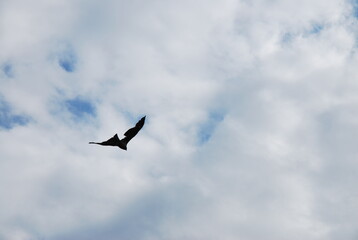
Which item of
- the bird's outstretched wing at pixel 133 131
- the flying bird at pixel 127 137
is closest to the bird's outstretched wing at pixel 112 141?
the flying bird at pixel 127 137

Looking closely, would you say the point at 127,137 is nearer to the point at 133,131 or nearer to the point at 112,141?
the point at 133,131

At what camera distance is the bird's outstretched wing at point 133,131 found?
43.3 m

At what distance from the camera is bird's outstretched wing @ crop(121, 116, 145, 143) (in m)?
43.3

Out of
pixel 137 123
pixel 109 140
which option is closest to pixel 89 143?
pixel 109 140

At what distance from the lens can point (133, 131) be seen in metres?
43.5

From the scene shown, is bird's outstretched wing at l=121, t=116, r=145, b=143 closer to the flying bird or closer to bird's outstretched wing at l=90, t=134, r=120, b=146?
the flying bird

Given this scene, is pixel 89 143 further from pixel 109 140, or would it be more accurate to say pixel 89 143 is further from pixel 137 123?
pixel 137 123

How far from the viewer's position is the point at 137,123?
43.2 metres

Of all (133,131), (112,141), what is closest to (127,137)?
(133,131)

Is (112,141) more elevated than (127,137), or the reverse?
(127,137)

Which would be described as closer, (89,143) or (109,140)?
(89,143)

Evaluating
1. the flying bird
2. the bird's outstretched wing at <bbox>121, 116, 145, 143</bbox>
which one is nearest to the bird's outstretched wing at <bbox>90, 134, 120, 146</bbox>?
the flying bird

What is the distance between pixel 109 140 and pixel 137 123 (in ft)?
10.5

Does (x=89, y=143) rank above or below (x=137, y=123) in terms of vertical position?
below
